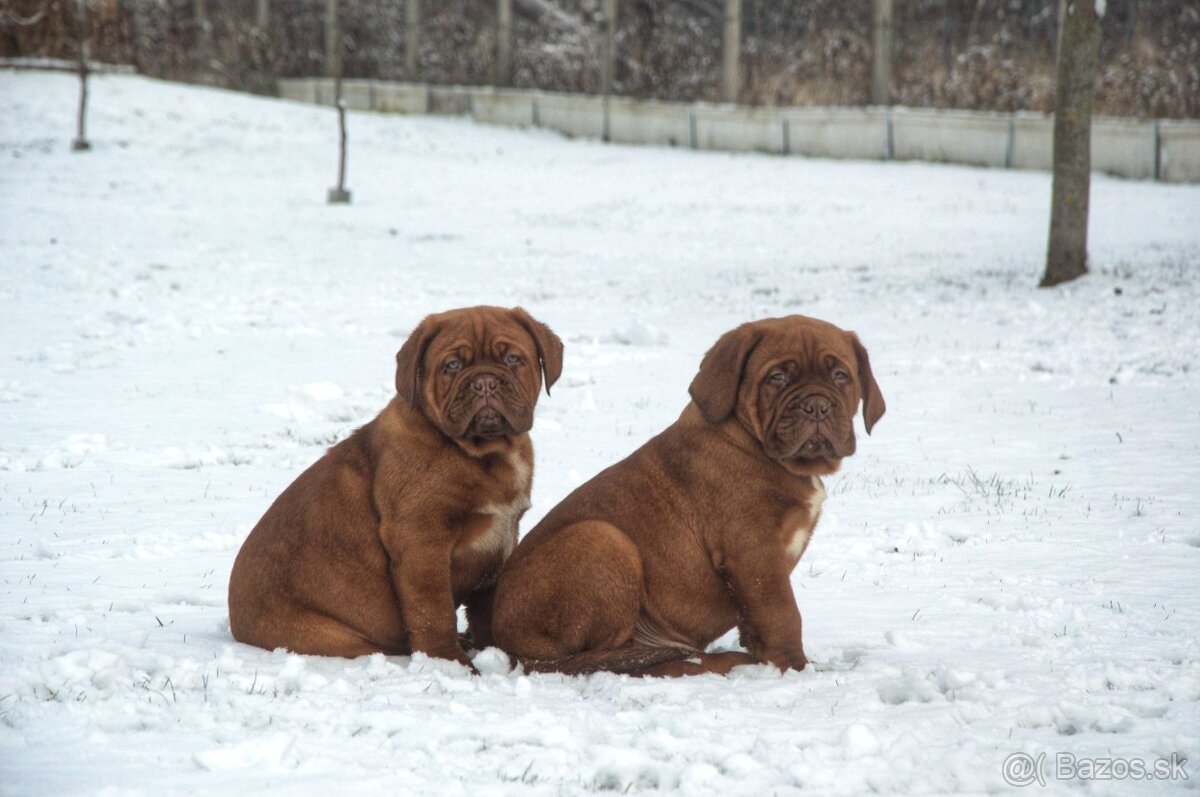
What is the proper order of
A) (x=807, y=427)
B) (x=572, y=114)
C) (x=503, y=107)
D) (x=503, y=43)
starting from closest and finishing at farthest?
(x=807, y=427) < (x=572, y=114) < (x=503, y=107) < (x=503, y=43)

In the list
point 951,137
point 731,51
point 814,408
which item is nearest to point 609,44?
point 731,51

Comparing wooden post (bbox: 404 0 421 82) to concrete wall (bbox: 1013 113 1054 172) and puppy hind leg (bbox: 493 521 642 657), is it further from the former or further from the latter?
puppy hind leg (bbox: 493 521 642 657)

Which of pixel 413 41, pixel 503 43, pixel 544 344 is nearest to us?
pixel 544 344

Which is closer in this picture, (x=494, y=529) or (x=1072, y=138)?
(x=494, y=529)

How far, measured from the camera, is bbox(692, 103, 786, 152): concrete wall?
30609 mm

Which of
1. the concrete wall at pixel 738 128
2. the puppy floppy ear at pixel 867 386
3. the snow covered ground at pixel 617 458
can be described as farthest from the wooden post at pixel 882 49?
the puppy floppy ear at pixel 867 386

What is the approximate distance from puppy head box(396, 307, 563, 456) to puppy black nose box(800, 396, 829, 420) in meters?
1.06

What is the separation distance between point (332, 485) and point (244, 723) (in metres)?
1.22

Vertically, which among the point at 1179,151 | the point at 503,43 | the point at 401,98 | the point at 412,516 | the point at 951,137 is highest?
the point at 503,43

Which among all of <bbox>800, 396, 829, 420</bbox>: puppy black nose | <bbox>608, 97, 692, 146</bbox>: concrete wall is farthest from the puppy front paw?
<bbox>608, 97, 692, 146</bbox>: concrete wall

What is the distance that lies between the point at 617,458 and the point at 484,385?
14.1ft

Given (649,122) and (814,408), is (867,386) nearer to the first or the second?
(814,408)

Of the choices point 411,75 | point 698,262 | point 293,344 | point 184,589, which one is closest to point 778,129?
point 698,262

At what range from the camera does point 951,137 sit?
27.4 m
